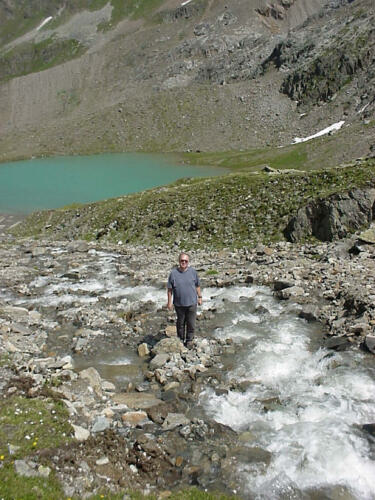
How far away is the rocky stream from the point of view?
8859mm

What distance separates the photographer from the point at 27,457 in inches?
327

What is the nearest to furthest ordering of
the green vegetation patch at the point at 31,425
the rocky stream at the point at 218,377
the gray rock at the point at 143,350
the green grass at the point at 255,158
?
the green vegetation patch at the point at 31,425 < the rocky stream at the point at 218,377 < the gray rock at the point at 143,350 < the green grass at the point at 255,158

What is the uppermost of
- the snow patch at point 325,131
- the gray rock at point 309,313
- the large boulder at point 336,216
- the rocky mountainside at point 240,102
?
the rocky mountainside at point 240,102

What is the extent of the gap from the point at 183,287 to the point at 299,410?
5.06 m

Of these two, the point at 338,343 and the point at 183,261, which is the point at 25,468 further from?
the point at 338,343

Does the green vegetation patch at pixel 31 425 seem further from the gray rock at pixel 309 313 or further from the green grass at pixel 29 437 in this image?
the gray rock at pixel 309 313

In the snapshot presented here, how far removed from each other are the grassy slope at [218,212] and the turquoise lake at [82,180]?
31033 millimetres

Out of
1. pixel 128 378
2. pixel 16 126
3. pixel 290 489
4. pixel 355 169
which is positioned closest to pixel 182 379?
pixel 128 378

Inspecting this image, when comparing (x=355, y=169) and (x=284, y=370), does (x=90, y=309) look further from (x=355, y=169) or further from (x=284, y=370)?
(x=355, y=169)

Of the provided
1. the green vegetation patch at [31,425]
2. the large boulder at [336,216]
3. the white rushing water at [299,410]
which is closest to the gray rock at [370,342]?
the white rushing water at [299,410]

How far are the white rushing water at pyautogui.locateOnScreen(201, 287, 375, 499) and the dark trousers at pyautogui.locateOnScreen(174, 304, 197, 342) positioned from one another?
5.53 ft

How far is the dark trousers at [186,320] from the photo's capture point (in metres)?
14.0

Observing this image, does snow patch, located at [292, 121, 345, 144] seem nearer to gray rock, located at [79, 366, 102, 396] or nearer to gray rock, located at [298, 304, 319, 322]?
gray rock, located at [298, 304, 319, 322]

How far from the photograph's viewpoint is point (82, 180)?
90.8m
